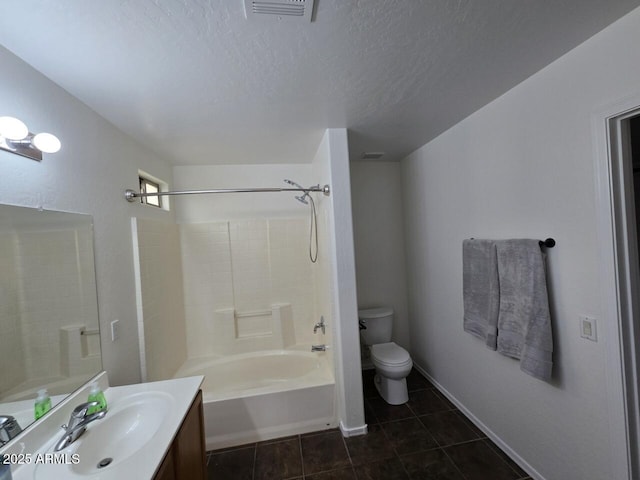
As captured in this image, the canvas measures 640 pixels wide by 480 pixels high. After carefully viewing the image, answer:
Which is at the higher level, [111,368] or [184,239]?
[184,239]

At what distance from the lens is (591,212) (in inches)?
44.8

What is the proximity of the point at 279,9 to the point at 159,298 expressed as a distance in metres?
2.16

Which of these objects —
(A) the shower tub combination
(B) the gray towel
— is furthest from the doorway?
(A) the shower tub combination

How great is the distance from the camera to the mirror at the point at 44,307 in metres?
0.93

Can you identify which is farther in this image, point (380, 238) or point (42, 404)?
point (380, 238)

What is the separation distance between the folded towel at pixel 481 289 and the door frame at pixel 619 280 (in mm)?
512

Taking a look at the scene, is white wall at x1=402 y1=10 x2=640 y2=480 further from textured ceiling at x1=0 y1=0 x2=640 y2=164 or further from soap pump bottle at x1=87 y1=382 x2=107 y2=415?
soap pump bottle at x1=87 y1=382 x2=107 y2=415

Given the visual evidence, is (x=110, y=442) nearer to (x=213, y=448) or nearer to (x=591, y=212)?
(x=213, y=448)

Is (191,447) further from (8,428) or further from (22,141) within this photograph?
(22,141)

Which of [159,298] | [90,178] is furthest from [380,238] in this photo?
[90,178]

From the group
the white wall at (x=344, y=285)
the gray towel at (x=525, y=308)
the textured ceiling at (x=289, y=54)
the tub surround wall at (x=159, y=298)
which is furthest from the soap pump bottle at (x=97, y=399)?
the gray towel at (x=525, y=308)

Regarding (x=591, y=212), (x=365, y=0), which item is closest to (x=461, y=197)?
(x=591, y=212)

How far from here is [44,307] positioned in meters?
1.08

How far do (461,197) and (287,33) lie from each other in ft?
5.47
